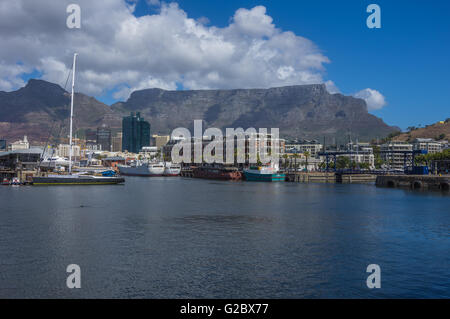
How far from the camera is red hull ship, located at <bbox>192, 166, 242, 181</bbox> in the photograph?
570 feet

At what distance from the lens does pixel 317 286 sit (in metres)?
24.0

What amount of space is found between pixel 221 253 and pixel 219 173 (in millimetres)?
150363

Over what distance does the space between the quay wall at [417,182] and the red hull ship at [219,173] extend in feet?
204

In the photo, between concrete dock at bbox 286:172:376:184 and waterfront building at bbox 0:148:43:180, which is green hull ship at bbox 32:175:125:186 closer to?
waterfront building at bbox 0:148:43:180

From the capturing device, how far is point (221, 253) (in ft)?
104

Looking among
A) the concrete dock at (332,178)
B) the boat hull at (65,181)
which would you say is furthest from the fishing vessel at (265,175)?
the boat hull at (65,181)

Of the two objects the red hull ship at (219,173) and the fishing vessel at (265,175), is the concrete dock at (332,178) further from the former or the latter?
the red hull ship at (219,173)

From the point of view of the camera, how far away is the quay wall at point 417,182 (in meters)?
109

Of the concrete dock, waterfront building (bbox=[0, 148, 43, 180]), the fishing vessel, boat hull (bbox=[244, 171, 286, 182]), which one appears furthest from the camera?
the concrete dock

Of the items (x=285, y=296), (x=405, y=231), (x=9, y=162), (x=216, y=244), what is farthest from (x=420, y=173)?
→ (x=9, y=162)

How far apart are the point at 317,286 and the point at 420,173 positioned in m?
118

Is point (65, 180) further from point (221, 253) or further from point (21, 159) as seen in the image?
point (221, 253)

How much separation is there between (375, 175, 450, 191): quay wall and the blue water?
60402 mm

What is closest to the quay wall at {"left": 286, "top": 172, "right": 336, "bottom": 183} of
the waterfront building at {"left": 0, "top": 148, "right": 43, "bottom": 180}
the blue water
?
the waterfront building at {"left": 0, "top": 148, "right": 43, "bottom": 180}
